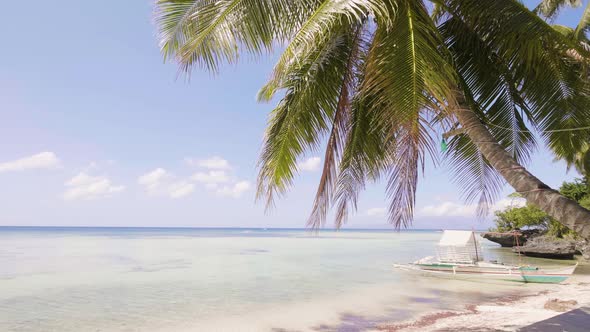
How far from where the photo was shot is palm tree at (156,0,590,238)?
340 cm

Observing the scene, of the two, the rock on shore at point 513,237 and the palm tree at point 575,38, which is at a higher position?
the palm tree at point 575,38

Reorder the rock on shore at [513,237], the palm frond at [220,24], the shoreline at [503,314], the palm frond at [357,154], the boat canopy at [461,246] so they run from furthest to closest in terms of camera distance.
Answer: the rock on shore at [513,237] → the boat canopy at [461,246] → the shoreline at [503,314] → the palm frond at [357,154] → the palm frond at [220,24]

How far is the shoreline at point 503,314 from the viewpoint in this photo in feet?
25.6

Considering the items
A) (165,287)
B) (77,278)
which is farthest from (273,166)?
(77,278)

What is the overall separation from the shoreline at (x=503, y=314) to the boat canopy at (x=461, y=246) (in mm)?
3067

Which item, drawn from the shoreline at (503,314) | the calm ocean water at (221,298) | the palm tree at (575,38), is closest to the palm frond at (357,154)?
the calm ocean water at (221,298)

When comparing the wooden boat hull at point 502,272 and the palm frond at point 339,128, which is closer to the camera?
the palm frond at point 339,128

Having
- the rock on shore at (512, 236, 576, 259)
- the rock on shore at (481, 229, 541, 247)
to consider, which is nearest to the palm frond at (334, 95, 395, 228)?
the rock on shore at (512, 236, 576, 259)

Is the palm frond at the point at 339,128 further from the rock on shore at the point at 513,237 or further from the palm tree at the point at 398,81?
the rock on shore at the point at 513,237

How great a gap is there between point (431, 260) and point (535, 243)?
1283 centimetres

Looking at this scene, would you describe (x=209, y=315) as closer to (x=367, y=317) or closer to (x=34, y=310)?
(x=367, y=317)

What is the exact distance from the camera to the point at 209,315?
10.1 metres

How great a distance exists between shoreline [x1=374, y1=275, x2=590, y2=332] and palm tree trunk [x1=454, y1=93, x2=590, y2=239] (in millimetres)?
4428

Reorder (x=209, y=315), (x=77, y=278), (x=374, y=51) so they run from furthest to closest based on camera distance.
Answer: (x=77, y=278), (x=209, y=315), (x=374, y=51)
